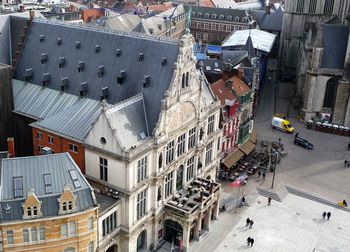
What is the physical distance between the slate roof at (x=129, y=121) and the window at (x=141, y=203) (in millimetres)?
8815

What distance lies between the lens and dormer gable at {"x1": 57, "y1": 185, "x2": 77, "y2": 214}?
60.8 m

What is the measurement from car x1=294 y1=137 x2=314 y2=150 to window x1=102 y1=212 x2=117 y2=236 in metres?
67.1

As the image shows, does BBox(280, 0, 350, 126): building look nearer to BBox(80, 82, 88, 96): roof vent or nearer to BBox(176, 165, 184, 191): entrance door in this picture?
BBox(176, 165, 184, 191): entrance door

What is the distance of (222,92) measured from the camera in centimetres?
10819

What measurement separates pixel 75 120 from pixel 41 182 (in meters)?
18.9

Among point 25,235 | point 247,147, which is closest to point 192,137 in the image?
point 247,147

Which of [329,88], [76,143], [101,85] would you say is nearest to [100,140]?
[76,143]

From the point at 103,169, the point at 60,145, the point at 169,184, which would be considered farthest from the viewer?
the point at 169,184

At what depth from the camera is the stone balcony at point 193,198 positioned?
79.4 m

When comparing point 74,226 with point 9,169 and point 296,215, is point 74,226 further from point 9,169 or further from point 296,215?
point 296,215

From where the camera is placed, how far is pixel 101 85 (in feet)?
278

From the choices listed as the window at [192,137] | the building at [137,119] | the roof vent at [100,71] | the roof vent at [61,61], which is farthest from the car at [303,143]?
the roof vent at [61,61]

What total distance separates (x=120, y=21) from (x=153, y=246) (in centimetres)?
10295

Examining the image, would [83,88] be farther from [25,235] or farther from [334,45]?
[334,45]
